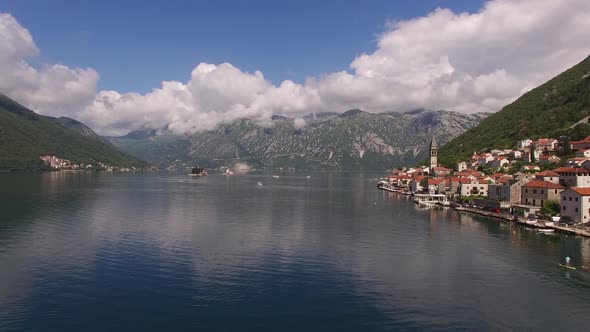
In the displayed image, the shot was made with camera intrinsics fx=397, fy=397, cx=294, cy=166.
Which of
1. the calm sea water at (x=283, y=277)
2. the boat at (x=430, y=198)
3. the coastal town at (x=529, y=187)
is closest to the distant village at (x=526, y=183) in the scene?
the coastal town at (x=529, y=187)

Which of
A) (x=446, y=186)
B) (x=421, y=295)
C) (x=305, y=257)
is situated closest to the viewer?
(x=421, y=295)

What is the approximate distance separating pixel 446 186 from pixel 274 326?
130902 millimetres

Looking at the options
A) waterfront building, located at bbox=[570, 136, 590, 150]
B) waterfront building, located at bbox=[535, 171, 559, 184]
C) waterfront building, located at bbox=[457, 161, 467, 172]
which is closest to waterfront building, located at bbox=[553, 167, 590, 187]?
waterfront building, located at bbox=[535, 171, 559, 184]

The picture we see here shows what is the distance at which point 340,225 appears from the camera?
8600 cm

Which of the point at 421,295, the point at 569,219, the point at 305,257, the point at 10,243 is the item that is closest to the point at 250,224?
the point at 305,257

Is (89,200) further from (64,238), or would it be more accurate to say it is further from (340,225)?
(340,225)

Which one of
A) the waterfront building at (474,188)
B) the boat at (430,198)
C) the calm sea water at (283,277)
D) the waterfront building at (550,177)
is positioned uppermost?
the waterfront building at (550,177)

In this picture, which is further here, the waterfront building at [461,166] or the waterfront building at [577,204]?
the waterfront building at [461,166]

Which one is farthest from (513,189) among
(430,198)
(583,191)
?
(430,198)

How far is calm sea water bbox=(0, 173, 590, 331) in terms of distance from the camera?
3450 cm

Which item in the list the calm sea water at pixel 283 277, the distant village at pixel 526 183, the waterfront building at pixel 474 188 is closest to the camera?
the calm sea water at pixel 283 277

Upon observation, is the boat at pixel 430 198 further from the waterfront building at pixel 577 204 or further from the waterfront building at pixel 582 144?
the waterfront building at pixel 577 204

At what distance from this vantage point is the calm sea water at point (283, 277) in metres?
34.5

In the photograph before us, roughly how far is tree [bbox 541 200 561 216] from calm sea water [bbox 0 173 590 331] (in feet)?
34.5
